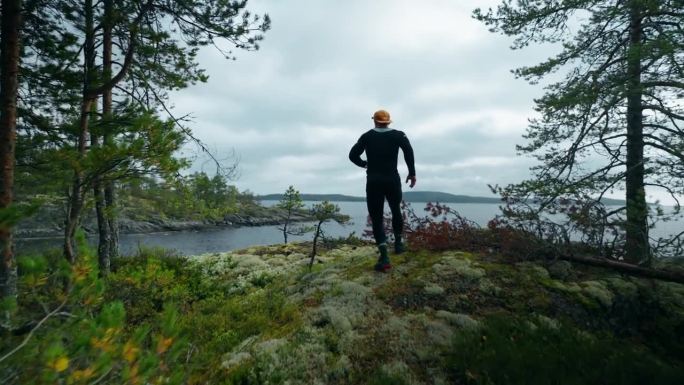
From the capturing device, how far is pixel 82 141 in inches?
294

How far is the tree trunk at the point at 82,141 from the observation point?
5648 millimetres

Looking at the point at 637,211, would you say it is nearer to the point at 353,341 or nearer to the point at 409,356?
the point at 409,356

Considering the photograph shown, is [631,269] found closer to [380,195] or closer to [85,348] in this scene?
[380,195]

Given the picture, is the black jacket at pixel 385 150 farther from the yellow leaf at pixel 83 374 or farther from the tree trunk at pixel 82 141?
the yellow leaf at pixel 83 374

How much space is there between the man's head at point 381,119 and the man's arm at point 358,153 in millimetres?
481

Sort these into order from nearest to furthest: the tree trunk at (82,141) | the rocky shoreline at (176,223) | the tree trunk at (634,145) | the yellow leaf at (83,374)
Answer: the yellow leaf at (83,374), the tree trunk at (82,141), the tree trunk at (634,145), the rocky shoreline at (176,223)

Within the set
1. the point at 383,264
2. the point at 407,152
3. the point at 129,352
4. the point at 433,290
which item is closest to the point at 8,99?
the point at 129,352

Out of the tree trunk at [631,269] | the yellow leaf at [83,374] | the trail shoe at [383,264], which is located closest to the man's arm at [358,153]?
the trail shoe at [383,264]

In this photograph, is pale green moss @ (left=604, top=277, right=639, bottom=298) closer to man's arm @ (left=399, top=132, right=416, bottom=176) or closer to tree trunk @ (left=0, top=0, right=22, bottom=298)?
man's arm @ (left=399, top=132, right=416, bottom=176)

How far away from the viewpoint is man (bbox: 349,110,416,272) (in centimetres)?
752

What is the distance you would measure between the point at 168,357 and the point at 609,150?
36.3ft

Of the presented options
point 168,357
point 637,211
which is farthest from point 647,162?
point 168,357

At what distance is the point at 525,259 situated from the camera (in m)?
8.09

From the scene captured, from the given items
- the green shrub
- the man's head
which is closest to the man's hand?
the man's head
